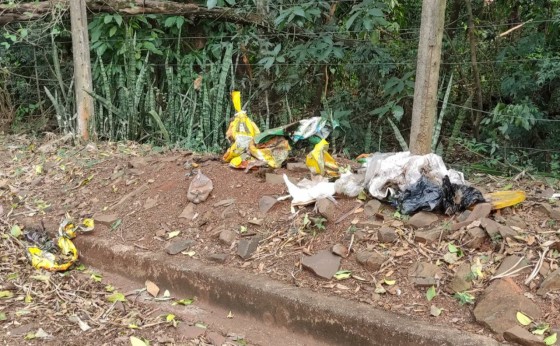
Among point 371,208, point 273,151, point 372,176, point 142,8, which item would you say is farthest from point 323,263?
point 142,8

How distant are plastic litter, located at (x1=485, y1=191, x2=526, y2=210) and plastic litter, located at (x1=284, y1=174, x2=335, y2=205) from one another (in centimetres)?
87

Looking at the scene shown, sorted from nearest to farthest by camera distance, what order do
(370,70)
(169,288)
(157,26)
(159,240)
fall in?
(169,288), (159,240), (370,70), (157,26)

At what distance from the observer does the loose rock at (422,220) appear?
2670 mm

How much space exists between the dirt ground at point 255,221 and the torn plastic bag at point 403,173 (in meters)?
0.13

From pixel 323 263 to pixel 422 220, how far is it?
57 centimetres

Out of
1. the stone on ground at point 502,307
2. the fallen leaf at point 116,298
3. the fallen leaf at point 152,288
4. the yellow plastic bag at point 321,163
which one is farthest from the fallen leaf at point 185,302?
the stone on ground at point 502,307

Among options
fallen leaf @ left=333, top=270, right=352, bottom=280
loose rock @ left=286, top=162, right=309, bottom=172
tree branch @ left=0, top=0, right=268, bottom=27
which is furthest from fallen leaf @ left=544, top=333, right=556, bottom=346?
tree branch @ left=0, top=0, right=268, bottom=27

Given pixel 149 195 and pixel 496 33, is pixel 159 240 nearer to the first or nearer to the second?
pixel 149 195

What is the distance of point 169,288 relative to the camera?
9.61ft

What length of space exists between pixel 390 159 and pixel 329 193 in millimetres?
410

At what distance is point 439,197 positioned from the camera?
2.72m

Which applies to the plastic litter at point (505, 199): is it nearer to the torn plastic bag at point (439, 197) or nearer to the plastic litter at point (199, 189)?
the torn plastic bag at point (439, 197)

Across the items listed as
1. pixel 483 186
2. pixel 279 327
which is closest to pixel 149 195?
pixel 279 327

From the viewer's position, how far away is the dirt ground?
2.39m
